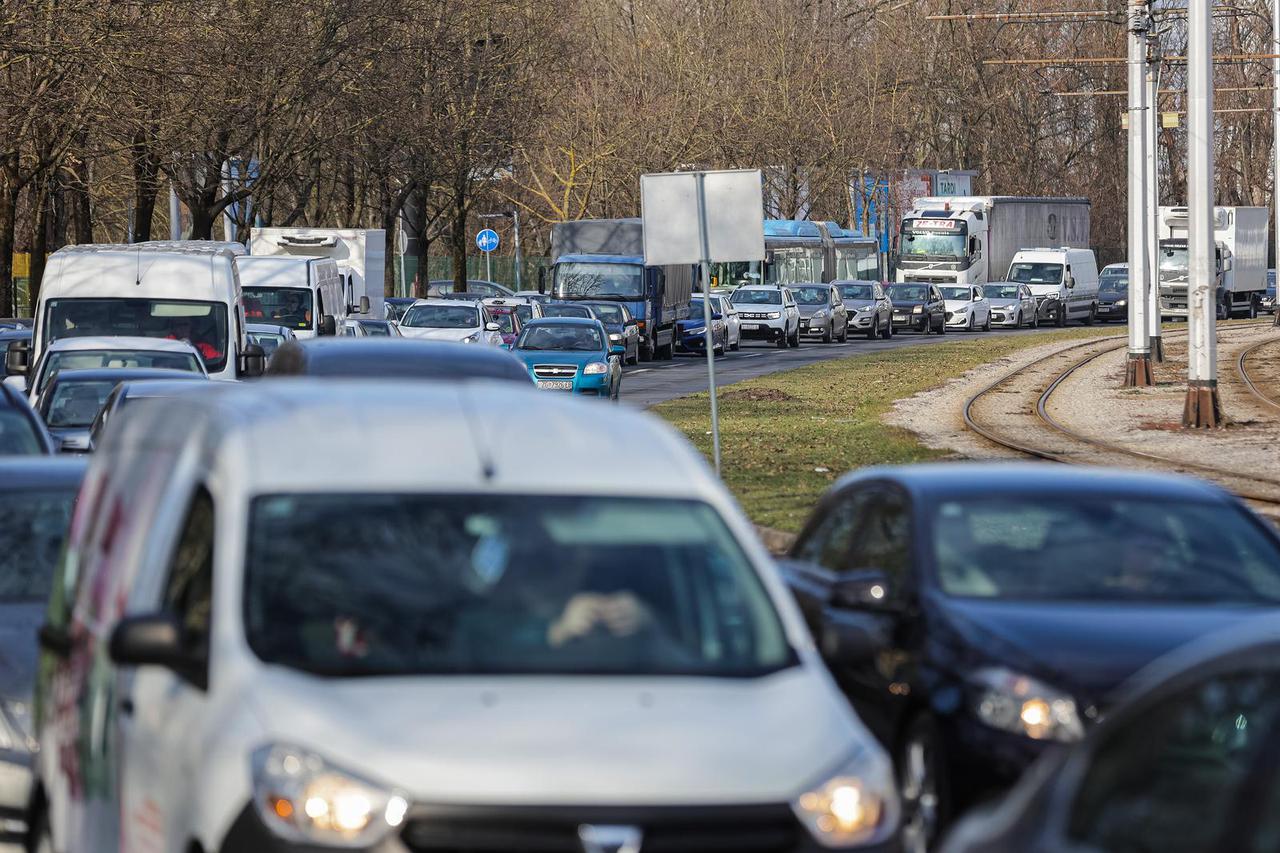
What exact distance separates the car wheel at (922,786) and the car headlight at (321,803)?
8.85 ft

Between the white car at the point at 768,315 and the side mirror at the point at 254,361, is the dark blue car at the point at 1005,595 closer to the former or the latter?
→ the side mirror at the point at 254,361

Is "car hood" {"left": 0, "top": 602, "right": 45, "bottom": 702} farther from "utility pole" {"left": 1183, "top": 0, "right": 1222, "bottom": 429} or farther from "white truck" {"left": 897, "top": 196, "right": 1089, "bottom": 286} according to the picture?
"white truck" {"left": 897, "top": 196, "right": 1089, "bottom": 286}

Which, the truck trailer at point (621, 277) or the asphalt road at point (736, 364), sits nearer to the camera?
the asphalt road at point (736, 364)

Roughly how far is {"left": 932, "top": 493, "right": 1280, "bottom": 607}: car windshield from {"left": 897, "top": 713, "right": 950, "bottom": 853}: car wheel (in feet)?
1.95

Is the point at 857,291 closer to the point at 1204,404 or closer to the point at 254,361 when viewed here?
the point at 1204,404

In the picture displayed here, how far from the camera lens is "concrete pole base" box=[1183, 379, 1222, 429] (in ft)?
86.1

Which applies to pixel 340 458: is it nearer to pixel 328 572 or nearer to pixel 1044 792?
pixel 328 572

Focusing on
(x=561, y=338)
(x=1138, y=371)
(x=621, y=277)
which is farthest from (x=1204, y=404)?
(x=621, y=277)

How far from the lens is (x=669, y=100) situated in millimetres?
70312

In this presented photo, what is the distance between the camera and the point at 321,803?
4.27 meters

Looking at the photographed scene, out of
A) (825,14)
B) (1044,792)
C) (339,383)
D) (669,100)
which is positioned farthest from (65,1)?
(825,14)

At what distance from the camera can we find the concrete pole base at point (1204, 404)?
2623 cm

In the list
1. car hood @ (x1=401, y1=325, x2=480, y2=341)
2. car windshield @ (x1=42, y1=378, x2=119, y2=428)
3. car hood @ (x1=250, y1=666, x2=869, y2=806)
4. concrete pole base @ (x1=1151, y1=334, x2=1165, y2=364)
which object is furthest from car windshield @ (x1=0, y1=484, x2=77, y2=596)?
concrete pole base @ (x1=1151, y1=334, x2=1165, y2=364)

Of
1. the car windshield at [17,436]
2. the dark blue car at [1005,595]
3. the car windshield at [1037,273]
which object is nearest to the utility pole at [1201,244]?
the car windshield at [17,436]
